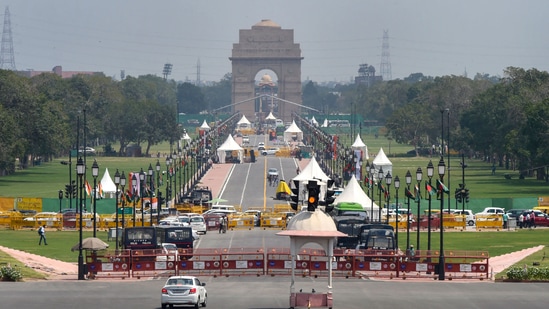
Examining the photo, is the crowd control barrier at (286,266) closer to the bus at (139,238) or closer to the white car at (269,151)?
the bus at (139,238)

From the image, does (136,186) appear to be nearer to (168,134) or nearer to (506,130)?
(506,130)

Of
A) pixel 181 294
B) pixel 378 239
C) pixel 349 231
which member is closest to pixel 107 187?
pixel 349 231

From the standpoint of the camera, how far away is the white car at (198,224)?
78562 mm

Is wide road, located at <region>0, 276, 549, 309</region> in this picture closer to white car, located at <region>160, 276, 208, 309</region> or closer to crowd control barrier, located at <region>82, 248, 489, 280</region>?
white car, located at <region>160, 276, 208, 309</region>

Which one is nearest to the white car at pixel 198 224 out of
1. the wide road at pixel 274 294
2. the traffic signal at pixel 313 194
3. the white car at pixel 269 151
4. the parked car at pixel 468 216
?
the parked car at pixel 468 216

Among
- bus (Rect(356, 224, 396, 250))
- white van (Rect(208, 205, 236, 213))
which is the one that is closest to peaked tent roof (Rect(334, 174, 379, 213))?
white van (Rect(208, 205, 236, 213))

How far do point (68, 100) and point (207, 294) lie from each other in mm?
144497

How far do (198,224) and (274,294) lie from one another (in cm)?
3357

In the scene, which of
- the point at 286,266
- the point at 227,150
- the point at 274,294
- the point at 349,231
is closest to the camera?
the point at 274,294

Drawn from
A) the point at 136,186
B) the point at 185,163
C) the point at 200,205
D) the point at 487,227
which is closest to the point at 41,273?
the point at 136,186

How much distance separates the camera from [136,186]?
264ft

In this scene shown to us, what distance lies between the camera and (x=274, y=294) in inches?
1800

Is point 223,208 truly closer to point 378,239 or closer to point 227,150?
point 378,239

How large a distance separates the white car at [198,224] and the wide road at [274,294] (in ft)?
86.1
